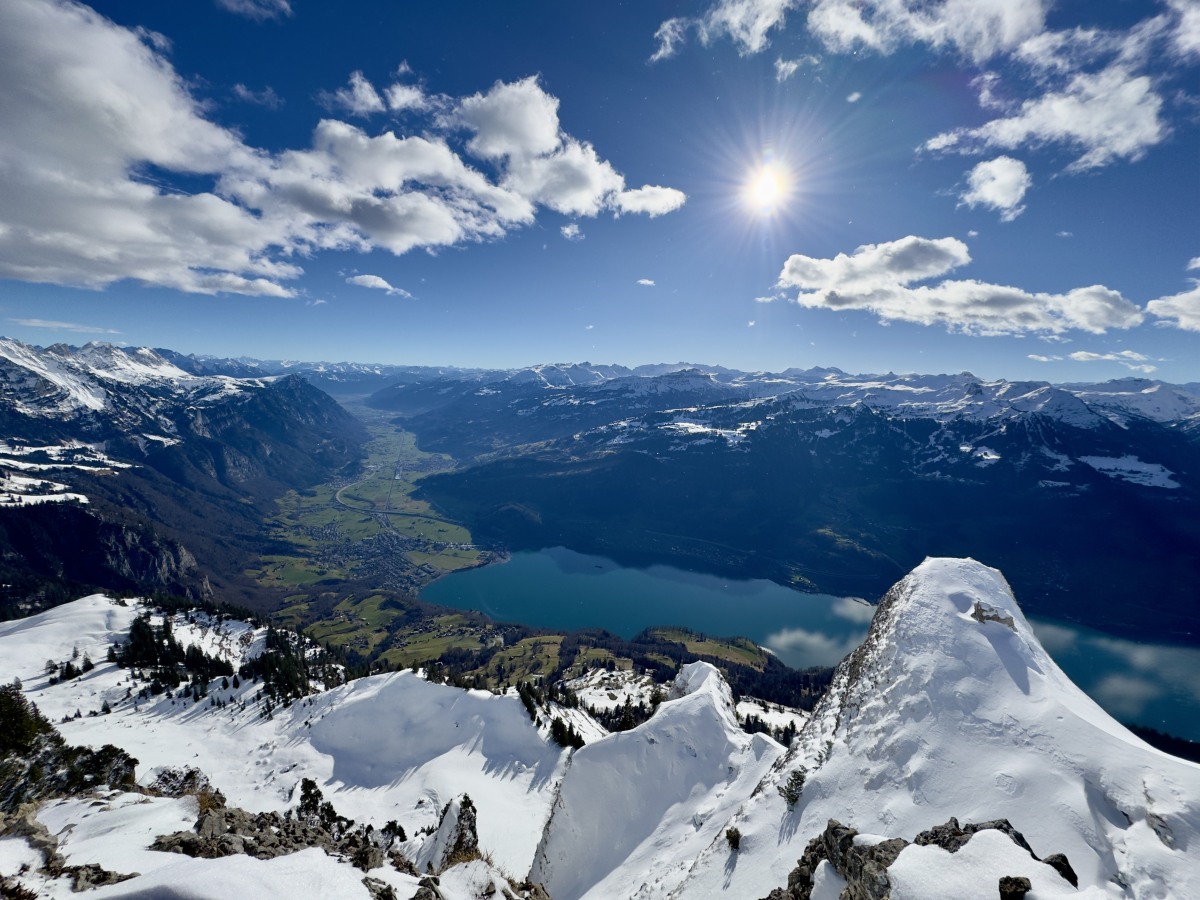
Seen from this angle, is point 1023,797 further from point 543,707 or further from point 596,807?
point 543,707

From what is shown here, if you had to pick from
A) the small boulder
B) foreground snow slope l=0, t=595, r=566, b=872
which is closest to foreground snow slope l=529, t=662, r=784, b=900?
foreground snow slope l=0, t=595, r=566, b=872

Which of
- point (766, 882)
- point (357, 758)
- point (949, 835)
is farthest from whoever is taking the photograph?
point (357, 758)

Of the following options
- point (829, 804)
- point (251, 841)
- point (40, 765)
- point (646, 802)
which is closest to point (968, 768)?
point (829, 804)

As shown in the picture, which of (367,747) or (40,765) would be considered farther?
(367,747)

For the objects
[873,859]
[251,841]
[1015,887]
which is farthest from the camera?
[251,841]

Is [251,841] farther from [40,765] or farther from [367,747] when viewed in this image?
[367,747]

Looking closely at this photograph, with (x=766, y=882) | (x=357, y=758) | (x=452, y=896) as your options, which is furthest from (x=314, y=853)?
(x=357, y=758)

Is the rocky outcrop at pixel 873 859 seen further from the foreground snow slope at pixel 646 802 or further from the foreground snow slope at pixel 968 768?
the foreground snow slope at pixel 646 802
